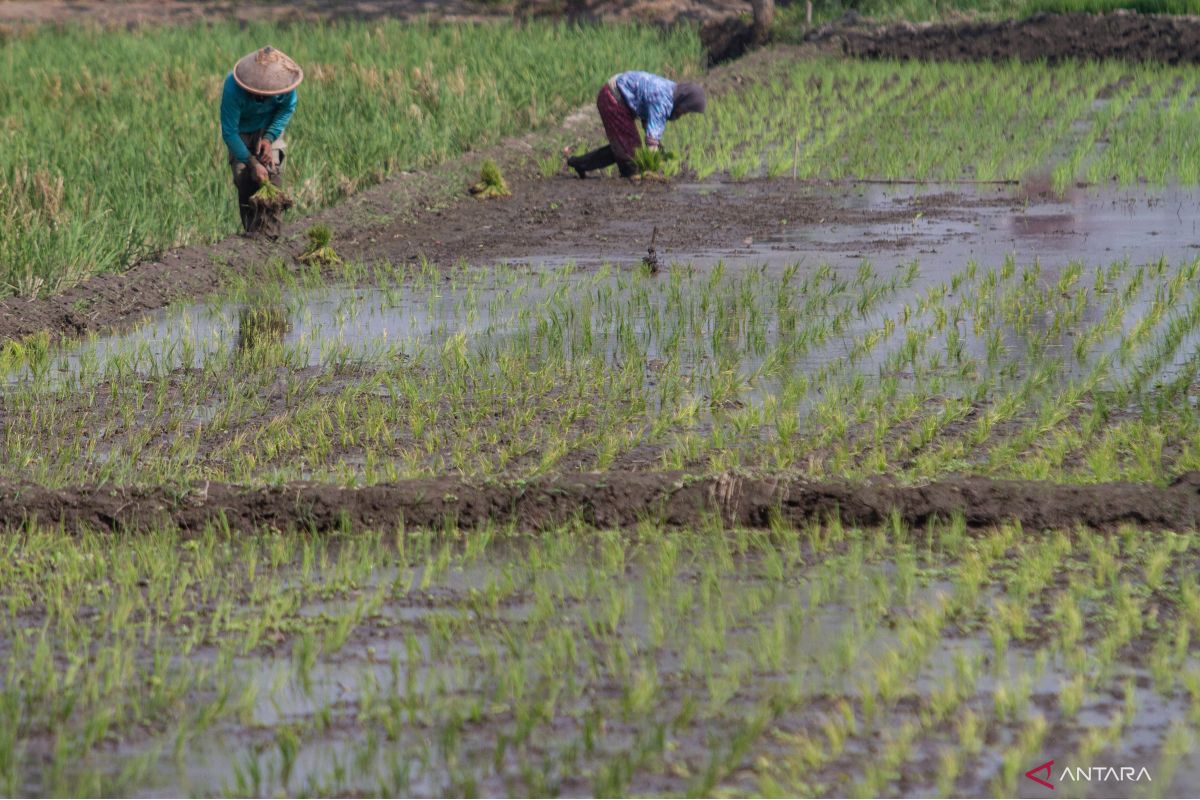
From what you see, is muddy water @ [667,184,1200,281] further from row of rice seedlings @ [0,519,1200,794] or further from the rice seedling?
row of rice seedlings @ [0,519,1200,794]

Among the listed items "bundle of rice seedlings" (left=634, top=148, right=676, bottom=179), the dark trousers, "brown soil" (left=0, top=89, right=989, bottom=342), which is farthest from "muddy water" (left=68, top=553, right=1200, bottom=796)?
the dark trousers

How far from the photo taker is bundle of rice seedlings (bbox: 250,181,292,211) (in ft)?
29.7

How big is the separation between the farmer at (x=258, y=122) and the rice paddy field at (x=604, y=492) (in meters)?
0.30

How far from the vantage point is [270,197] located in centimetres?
912

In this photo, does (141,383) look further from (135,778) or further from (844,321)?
(135,778)

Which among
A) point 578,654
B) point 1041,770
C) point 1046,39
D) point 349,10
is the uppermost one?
point 1041,770

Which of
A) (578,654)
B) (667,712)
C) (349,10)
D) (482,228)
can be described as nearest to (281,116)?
(482,228)

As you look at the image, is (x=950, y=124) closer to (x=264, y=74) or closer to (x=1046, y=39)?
(x=1046, y=39)

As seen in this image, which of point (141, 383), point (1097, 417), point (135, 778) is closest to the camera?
point (135, 778)

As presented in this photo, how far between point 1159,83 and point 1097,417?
11.7 metres

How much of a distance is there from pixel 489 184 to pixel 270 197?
2565 mm

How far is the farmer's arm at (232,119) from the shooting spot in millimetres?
8867

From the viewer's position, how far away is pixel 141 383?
6.64 metres

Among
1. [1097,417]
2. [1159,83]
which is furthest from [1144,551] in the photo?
[1159,83]
